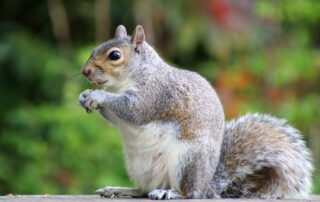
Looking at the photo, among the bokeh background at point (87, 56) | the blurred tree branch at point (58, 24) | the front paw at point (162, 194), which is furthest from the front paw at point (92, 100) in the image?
the blurred tree branch at point (58, 24)

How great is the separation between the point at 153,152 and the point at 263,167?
1.65 ft

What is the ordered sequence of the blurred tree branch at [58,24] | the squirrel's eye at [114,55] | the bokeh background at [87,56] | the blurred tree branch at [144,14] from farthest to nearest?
the blurred tree branch at [58,24]
the blurred tree branch at [144,14]
the bokeh background at [87,56]
the squirrel's eye at [114,55]

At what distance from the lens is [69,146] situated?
4074 mm

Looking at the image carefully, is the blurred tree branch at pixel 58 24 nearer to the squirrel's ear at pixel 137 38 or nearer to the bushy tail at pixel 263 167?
the squirrel's ear at pixel 137 38

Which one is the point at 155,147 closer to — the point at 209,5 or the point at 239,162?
the point at 239,162

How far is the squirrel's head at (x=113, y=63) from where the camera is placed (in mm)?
2427

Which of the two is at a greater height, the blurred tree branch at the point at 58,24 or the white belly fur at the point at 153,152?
the blurred tree branch at the point at 58,24

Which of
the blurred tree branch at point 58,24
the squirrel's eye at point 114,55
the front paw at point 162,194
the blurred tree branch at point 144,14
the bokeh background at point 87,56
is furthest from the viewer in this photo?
the blurred tree branch at point 58,24

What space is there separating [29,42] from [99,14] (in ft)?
2.11

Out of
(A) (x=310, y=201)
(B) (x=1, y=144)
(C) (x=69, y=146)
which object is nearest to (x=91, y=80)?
(A) (x=310, y=201)

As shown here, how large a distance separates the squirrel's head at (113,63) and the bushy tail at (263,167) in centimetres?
57

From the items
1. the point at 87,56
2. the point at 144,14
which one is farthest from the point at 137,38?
the point at 144,14

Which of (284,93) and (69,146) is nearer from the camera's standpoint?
(69,146)

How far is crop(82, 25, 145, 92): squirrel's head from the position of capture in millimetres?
2427
